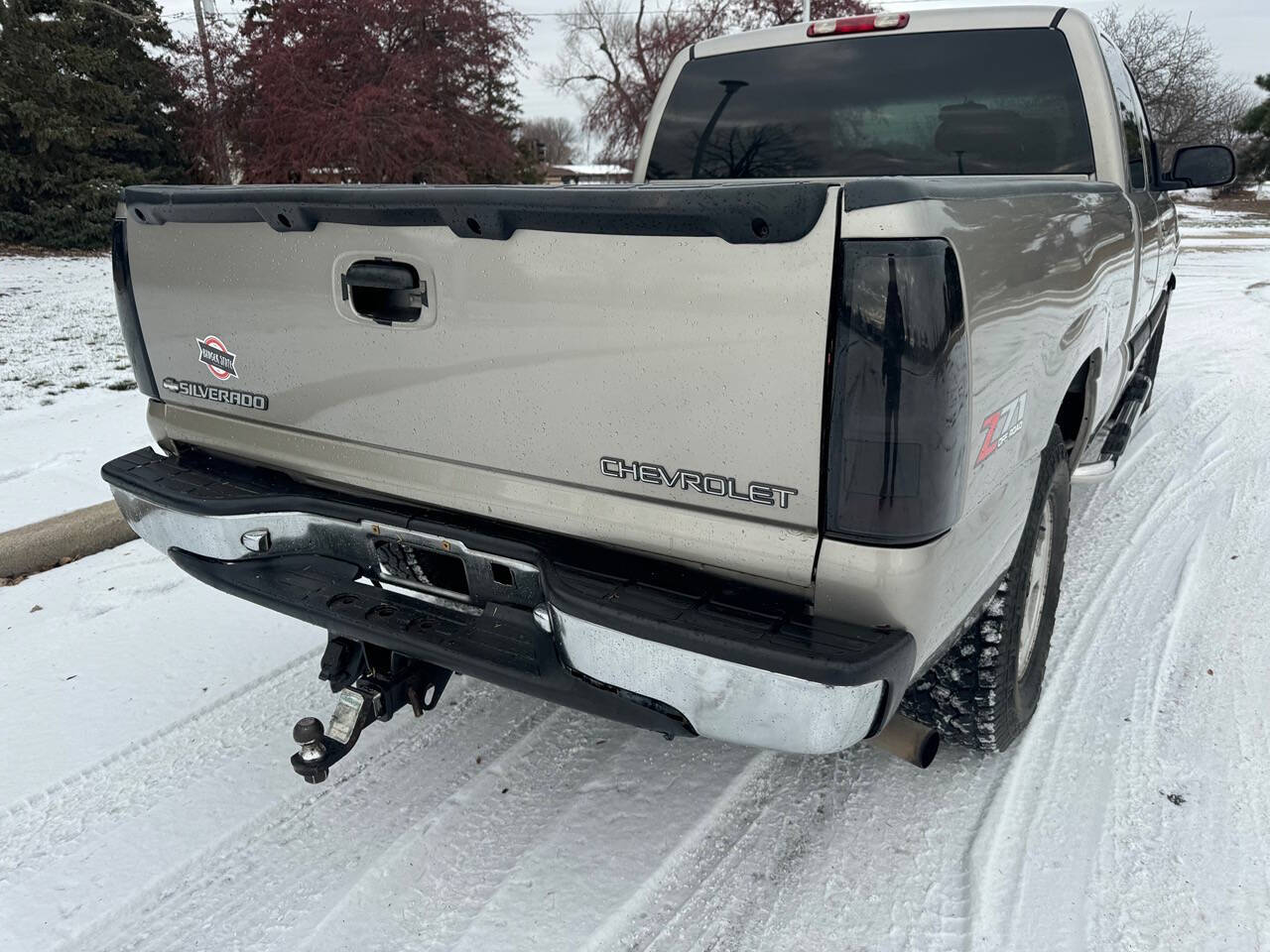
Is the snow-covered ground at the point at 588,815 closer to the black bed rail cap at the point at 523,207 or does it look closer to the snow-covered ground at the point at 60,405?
the snow-covered ground at the point at 60,405

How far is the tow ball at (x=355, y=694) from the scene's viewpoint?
2.38 metres

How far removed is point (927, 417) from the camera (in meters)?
1.68

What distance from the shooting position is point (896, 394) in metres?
1.67

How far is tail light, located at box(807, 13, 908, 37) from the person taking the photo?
3.56 metres

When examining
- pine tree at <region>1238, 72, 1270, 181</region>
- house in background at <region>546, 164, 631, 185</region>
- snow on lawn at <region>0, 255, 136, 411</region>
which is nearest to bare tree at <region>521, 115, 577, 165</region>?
house in background at <region>546, 164, 631, 185</region>

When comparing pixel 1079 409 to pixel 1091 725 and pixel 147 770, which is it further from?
pixel 147 770

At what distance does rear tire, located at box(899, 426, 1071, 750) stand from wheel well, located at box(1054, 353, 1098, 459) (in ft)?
0.64

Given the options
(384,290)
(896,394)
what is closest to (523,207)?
(384,290)

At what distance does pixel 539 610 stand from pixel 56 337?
824cm

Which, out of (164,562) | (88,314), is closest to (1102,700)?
(164,562)

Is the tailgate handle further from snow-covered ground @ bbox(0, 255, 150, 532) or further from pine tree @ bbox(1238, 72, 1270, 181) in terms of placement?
pine tree @ bbox(1238, 72, 1270, 181)

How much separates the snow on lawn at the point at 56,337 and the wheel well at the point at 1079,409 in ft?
19.3

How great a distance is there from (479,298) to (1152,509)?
391 centimetres

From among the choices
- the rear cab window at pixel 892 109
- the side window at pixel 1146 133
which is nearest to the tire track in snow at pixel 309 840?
the rear cab window at pixel 892 109
